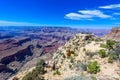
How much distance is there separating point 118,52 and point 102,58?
2481 mm

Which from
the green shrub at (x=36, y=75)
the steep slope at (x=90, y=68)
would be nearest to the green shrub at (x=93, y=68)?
the steep slope at (x=90, y=68)

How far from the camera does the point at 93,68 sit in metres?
22.0

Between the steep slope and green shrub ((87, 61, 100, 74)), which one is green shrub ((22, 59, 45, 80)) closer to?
the steep slope

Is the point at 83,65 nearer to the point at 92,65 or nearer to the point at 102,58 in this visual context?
the point at 92,65

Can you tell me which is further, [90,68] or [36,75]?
[36,75]

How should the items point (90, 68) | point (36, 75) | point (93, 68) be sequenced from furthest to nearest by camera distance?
point (36, 75)
point (90, 68)
point (93, 68)

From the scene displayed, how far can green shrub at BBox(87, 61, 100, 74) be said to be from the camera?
21597 millimetres

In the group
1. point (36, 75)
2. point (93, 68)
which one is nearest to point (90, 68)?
Answer: point (93, 68)

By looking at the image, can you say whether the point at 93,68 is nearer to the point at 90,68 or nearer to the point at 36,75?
the point at 90,68

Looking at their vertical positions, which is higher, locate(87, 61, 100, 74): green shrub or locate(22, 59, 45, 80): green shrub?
locate(87, 61, 100, 74): green shrub

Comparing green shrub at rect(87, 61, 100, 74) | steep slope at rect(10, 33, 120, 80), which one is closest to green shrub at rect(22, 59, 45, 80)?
steep slope at rect(10, 33, 120, 80)

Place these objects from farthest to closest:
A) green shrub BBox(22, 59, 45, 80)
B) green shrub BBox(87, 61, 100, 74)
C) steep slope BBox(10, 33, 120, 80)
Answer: green shrub BBox(22, 59, 45, 80), green shrub BBox(87, 61, 100, 74), steep slope BBox(10, 33, 120, 80)

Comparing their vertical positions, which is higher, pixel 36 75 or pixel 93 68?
pixel 93 68

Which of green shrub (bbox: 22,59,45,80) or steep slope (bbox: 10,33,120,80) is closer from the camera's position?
steep slope (bbox: 10,33,120,80)
